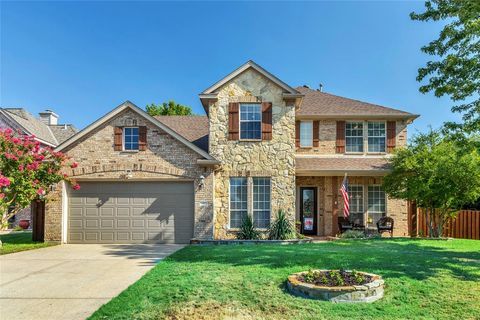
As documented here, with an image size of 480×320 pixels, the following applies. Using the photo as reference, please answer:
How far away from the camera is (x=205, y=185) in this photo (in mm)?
14359

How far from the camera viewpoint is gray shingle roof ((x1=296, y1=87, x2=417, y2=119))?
16.9 meters

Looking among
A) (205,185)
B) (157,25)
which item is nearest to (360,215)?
(205,185)

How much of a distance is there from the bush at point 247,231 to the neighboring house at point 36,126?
15.0 meters

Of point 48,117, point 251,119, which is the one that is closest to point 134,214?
point 251,119

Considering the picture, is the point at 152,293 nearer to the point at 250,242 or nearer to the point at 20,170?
the point at 250,242

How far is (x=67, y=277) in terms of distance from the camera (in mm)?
8461

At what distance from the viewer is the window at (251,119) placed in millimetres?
15141

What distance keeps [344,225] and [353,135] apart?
437 cm

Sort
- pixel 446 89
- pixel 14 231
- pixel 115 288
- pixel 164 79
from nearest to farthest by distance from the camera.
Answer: pixel 115 288, pixel 446 89, pixel 14 231, pixel 164 79

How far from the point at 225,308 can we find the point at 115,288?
273cm

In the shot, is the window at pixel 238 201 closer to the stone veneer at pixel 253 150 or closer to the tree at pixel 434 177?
the stone veneer at pixel 253 150

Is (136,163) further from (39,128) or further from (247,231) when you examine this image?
(39,128)

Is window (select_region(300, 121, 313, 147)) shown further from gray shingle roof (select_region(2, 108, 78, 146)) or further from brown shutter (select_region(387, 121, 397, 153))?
gray shingle roof (select_region(2, 108, 78, 146))

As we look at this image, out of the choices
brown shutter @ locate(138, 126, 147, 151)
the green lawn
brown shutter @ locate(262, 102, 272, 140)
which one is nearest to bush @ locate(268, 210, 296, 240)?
brown shutter @ locate(262, 102, 272, 140)
